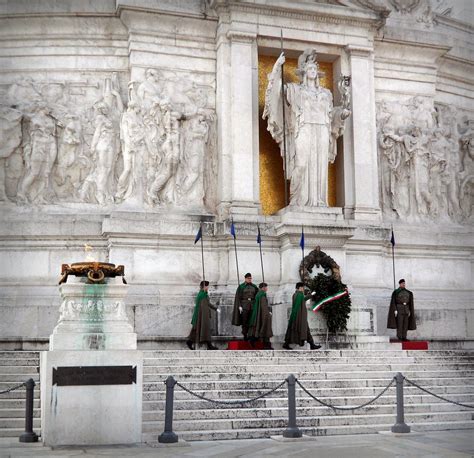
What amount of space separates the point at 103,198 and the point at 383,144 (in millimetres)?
8731

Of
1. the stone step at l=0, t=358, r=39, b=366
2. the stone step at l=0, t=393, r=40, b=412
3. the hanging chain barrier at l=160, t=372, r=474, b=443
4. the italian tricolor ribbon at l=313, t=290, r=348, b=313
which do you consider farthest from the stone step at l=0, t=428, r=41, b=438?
the italian tricolor ribbon at l=313, t=290, r=348, b=313

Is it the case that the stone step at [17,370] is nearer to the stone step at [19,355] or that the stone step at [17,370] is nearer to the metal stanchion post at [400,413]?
the stone step at [19,355]

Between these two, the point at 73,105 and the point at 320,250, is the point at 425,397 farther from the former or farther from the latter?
the point at 73,105

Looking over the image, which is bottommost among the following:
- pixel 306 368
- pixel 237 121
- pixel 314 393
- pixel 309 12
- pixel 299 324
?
pixel 314 393

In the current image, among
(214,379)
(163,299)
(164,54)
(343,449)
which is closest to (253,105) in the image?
(164,54)

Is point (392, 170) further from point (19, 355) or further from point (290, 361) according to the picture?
point (19, 355)

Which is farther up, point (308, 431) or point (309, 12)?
point (309, 12)

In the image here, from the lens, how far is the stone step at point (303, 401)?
47.9 ft

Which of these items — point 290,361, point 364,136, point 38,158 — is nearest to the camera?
point 290,361

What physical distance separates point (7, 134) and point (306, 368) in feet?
35.8

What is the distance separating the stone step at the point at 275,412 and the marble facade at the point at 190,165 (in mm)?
4993

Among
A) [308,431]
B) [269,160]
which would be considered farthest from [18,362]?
[269,160]

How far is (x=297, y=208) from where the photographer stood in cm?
2200

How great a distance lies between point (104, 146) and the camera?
73.6 feet
